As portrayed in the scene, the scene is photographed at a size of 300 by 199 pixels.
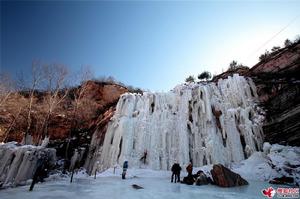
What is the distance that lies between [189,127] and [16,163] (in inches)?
Result: 473

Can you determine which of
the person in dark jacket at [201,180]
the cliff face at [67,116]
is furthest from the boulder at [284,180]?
the cliff face at [67,116]

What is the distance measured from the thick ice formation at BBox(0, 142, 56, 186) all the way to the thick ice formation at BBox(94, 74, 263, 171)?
510cm

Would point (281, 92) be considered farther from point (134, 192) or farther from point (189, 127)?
point (134, 192)

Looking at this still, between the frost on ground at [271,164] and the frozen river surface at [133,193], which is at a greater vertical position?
the frost on ground at [271,164]

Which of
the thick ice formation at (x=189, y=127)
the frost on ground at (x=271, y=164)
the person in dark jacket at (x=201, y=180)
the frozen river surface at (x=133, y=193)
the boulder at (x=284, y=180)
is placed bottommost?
the frozen river surface at (x=133, y=193)

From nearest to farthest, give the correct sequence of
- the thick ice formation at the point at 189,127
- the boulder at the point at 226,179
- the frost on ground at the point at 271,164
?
the boulder at the point at 226,179 → the frost on ground at the point at 271,164 → the thick ice formation at the point at 189,127

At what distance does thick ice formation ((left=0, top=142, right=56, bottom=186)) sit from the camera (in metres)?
12.4

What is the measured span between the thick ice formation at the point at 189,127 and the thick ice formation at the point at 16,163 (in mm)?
5103

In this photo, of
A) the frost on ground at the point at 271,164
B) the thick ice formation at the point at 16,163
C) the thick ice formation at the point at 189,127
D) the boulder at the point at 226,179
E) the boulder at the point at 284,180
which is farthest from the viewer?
the thick ice formation at the point at 189,127

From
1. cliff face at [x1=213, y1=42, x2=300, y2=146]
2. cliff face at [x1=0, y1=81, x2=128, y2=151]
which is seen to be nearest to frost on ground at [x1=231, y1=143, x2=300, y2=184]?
cliff face at [x1=213, y1=42, x2=300, y2=146]

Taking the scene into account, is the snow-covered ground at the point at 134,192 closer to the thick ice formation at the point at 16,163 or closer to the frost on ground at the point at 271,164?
the frost on ground at the point at 271,164

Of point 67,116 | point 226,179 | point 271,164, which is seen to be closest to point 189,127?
point 271,164

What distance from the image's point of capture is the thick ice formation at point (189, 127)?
567 inches

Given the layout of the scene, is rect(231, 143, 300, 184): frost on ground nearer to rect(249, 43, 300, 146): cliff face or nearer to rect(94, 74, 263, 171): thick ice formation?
rect(94, 74, 263, 171): thick ice formation
